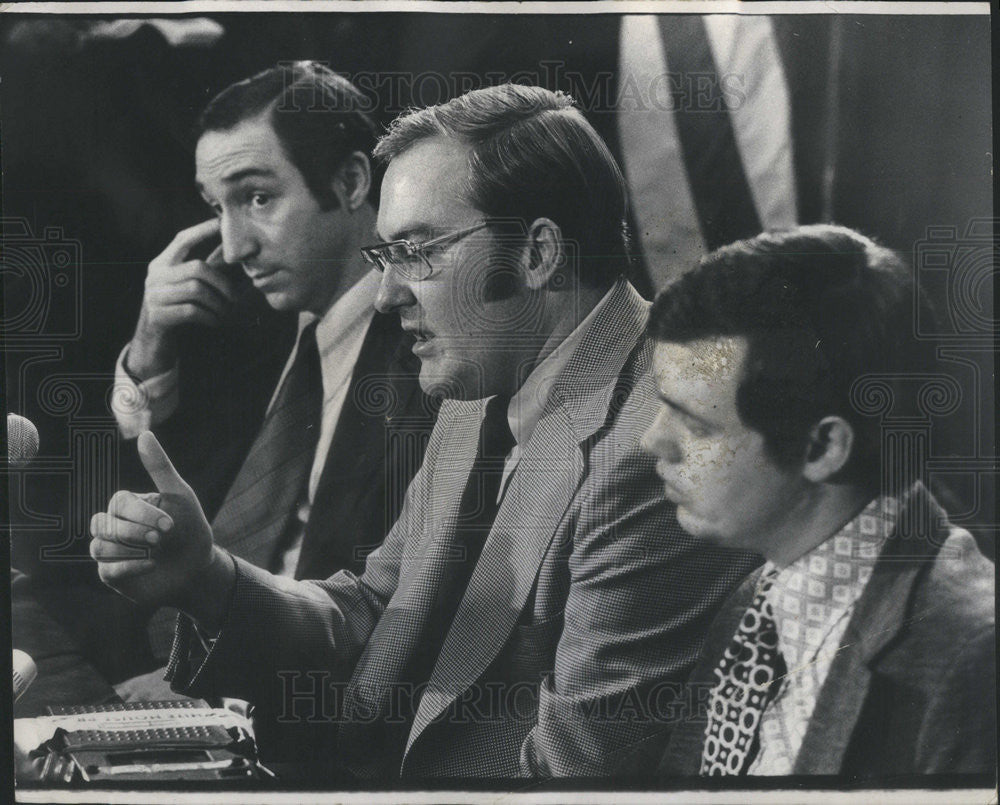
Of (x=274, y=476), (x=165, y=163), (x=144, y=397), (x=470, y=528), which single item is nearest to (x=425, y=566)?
(x=470, y=528)

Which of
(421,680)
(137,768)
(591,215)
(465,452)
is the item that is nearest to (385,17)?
(591,215)

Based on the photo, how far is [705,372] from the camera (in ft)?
6.59

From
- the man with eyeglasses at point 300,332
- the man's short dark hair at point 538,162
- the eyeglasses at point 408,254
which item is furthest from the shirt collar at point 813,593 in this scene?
the eyeglasses at point 408,254

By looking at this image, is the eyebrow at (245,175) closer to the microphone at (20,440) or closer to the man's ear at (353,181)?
the man's ear at (353,181)

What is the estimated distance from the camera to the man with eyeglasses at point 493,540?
201 cm

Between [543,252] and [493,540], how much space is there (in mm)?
660

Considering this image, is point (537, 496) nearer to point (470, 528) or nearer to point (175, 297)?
point (470, 528)

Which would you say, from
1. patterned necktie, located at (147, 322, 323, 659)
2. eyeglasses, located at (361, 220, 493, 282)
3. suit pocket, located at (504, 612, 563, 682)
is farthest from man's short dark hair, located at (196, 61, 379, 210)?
suit pocket, located at (504, 612, 563, 682)

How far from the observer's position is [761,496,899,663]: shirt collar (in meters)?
2.02

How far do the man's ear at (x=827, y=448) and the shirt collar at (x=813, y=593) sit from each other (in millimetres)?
143

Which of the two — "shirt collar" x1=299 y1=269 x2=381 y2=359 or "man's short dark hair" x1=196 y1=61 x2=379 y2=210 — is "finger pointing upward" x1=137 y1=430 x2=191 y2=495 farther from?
"man's short dark hair" x1=196 y1=61 x2=379 y2=210

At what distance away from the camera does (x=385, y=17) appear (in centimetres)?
207

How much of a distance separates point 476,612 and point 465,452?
1.19ft

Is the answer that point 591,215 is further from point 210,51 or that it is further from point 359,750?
point 359,750
